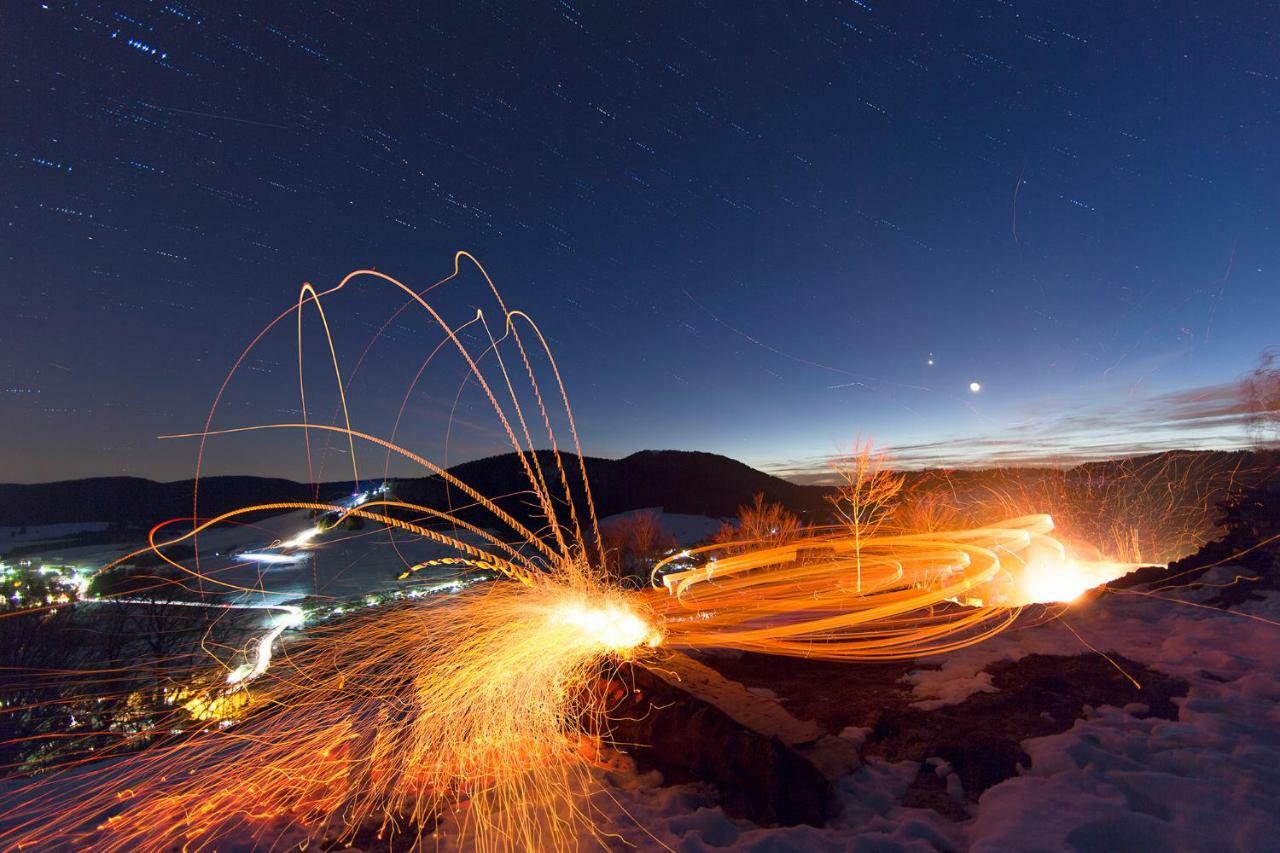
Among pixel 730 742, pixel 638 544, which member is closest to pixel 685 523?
pixel 638 544

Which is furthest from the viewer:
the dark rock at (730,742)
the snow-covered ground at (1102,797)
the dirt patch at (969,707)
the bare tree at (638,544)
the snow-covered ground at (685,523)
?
the snow-covered ground at (685,523)

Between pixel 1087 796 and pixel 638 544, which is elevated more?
pixel 1087 796

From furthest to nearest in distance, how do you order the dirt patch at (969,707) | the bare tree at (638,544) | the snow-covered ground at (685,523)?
1. the snow-covered ground at (685,523)
2. the bare tree at (638,544)
3. the dirt patch at (969,707)

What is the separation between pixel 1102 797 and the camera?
3.48 meters

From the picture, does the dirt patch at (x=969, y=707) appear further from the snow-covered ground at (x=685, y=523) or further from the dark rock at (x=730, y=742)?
the snow-covered ground at (x=685, y=523)

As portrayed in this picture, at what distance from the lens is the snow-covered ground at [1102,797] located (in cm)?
318

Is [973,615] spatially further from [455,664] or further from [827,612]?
[455,664]

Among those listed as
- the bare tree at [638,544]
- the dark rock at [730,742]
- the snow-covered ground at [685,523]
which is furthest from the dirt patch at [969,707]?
the snow-covered ground at [685,523]

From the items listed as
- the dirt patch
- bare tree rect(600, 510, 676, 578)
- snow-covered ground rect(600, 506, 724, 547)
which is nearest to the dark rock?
the dirt patch

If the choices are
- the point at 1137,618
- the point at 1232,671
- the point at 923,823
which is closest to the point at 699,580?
the point at 1137,618

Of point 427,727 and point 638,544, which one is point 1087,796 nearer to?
point 427,727

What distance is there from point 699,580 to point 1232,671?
12941 millimetres

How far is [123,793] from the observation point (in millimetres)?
4875

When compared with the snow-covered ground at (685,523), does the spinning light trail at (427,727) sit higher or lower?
higher
